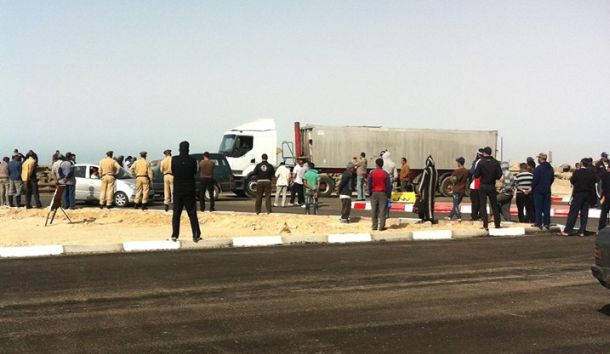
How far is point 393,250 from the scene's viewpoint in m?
12.7

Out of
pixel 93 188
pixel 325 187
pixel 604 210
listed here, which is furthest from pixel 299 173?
pixel 604 210

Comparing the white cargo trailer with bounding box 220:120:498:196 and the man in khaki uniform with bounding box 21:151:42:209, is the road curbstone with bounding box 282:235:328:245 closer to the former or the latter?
the man in khaki uniform with bounding box 21:151:42:209

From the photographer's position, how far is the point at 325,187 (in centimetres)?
3175

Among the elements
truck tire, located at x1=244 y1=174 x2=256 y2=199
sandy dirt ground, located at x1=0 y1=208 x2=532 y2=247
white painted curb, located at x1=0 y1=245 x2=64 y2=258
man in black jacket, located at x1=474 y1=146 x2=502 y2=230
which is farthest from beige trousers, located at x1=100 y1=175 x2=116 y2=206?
man in black jacket, located at x1=474 y1=146 x2=502 y2=230

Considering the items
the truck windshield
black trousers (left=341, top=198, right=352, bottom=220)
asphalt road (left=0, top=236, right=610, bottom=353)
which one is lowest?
asphalt road (left=0, top=236, right=610, bottom=353)

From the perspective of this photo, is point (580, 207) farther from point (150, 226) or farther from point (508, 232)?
point (150, 226)

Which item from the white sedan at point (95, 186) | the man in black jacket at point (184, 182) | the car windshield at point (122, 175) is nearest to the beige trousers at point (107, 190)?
the white sedan at point (95, 186)

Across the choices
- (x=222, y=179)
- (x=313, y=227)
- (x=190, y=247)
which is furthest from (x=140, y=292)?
(x=222, y=179)

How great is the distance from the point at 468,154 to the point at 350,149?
21.3 ft

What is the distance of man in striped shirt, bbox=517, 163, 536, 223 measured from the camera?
16688 mm

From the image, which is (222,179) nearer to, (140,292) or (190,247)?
(190,247)

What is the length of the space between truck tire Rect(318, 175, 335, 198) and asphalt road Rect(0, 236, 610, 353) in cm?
1968

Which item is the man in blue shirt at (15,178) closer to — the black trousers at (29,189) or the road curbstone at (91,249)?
the black trousers at (29,189)

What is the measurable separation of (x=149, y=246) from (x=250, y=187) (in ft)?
54.8
